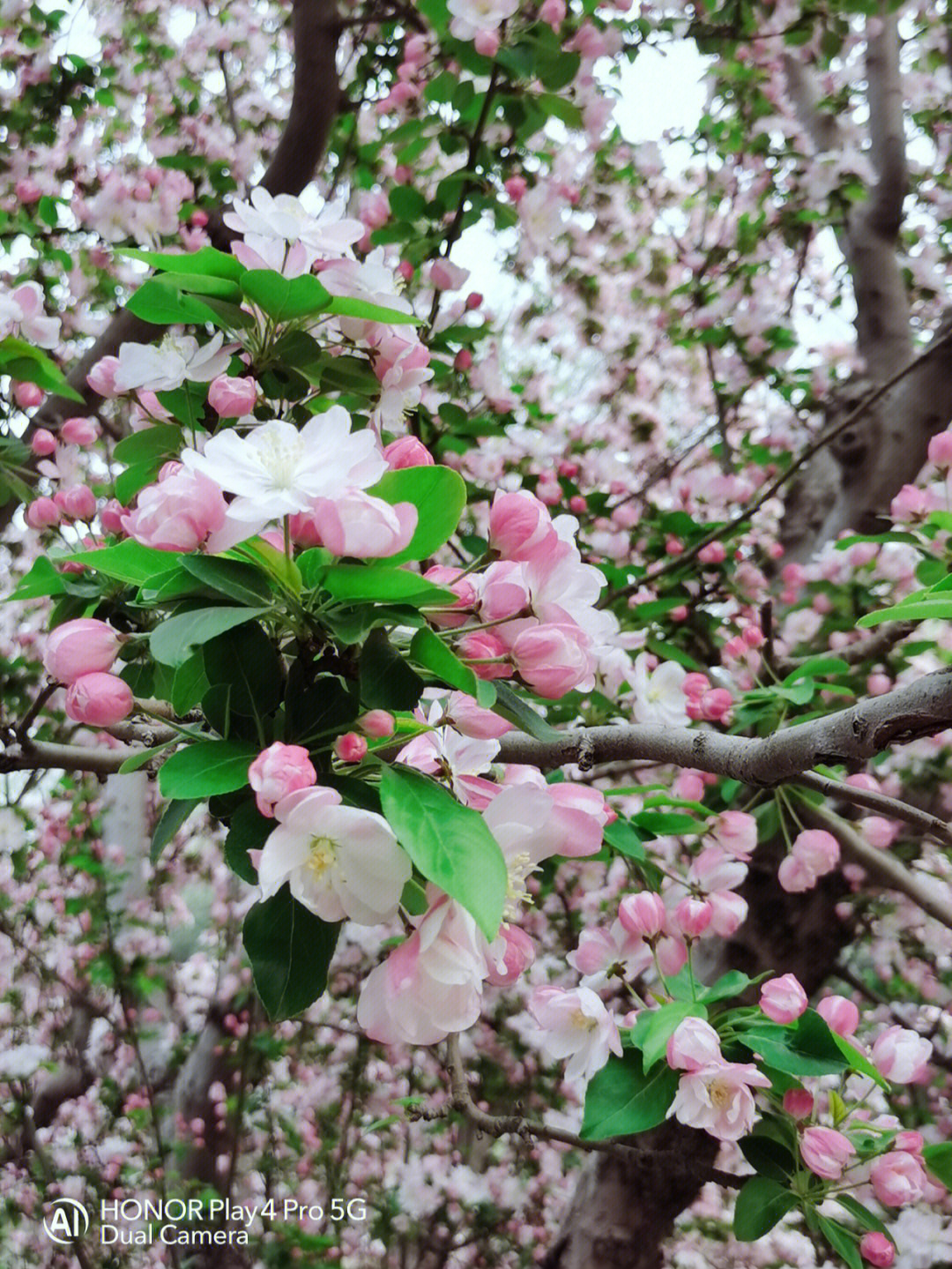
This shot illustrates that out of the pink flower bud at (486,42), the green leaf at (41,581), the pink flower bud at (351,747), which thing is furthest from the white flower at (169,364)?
the pink flower bud at (486,42)

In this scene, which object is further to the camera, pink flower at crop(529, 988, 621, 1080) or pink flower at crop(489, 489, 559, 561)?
pink flower at crop(529, 988, 621, 1080)

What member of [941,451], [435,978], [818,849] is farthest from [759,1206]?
[941,451]

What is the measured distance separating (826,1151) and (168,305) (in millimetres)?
902

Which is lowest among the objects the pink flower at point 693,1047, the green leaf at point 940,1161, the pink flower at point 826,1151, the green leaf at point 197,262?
the green leaf at point 940,1161

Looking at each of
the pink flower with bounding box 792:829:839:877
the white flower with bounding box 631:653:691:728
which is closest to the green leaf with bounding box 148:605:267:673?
the white flower with bounding box 631:653:691:728

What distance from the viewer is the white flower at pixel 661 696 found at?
1242 millimetres

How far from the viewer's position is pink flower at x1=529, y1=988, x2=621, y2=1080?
0.86 m

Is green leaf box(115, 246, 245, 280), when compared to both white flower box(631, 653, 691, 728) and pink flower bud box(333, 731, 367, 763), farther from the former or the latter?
white flower box(631, 653, 691, 728)

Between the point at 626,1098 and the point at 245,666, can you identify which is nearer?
the point at 245,666

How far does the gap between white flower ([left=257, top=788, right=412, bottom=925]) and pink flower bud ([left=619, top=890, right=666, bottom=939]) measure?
1.69 ft

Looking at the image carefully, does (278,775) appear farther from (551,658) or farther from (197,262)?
(197,262)

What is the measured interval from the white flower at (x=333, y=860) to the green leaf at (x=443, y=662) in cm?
9

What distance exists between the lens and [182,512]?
506 mm

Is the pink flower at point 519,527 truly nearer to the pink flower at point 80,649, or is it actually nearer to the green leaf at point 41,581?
the pink flower at point 80,649
